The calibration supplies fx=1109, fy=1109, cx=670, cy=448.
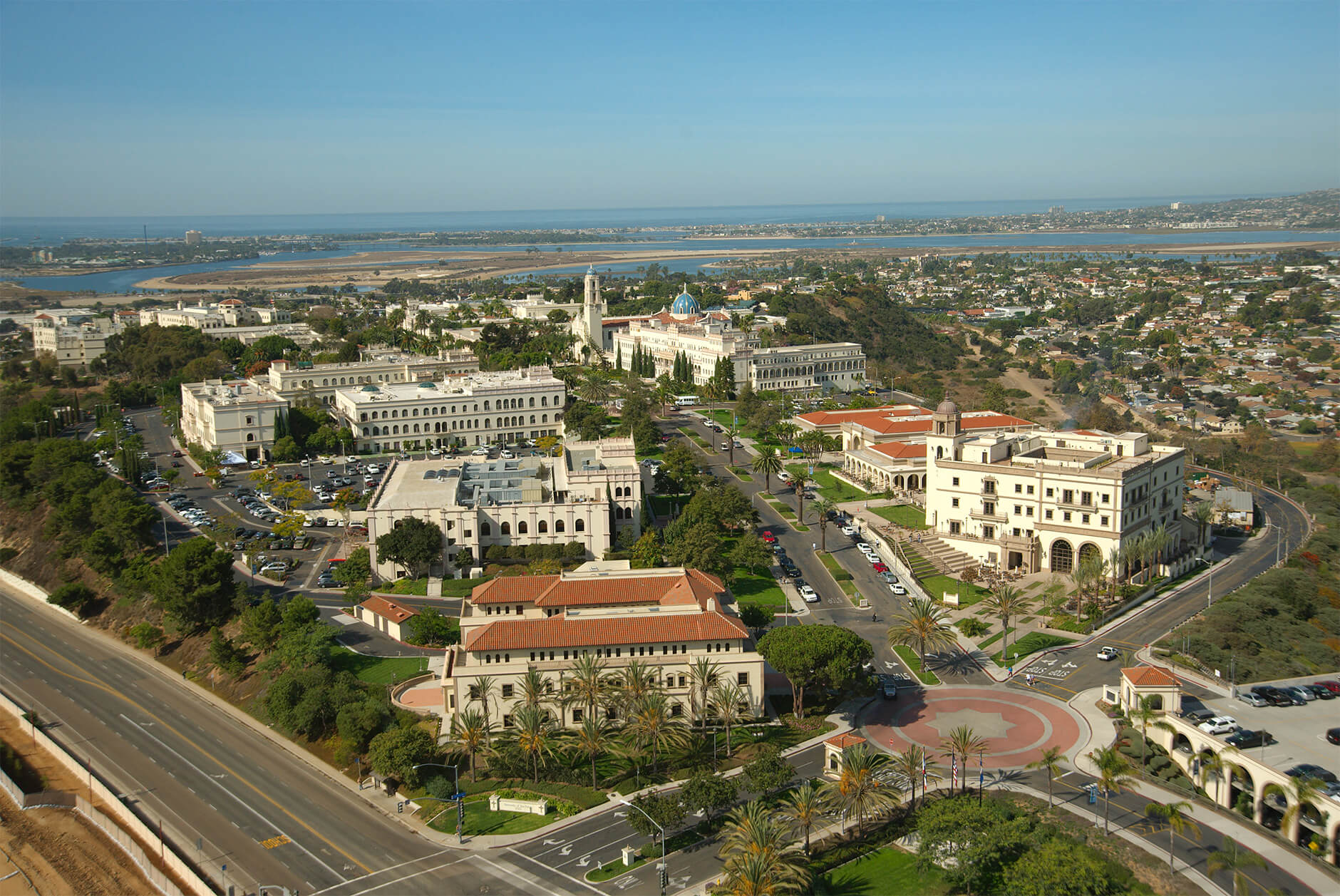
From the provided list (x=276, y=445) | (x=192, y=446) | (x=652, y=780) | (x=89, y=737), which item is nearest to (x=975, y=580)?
(x=652, y=780)

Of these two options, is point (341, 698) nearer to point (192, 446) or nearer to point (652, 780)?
point (652, 780)

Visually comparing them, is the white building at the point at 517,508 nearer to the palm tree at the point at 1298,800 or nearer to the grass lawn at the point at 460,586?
the grass lawn at the point at 460,586

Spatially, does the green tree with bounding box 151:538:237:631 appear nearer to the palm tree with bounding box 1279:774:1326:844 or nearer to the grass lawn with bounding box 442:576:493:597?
the grass lawn with bounding box 442:576:493:597

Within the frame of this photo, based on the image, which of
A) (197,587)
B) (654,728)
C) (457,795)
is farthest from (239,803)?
(197,587)

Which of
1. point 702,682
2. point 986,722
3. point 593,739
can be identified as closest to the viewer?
point 593,739

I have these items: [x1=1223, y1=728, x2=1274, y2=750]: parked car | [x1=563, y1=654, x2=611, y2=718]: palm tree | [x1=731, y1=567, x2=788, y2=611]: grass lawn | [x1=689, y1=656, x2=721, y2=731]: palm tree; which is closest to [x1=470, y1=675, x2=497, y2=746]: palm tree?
[x1=563, y1=654, x2=611, y2=718]: palm tree

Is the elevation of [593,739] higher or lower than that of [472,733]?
lower

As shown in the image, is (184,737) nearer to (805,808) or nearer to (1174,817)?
(805,808)
